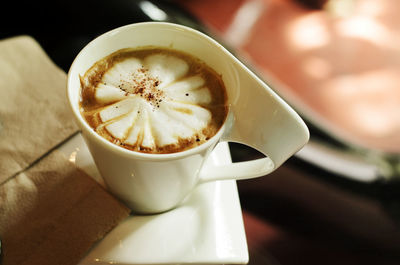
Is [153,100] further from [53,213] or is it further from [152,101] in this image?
[53,213]

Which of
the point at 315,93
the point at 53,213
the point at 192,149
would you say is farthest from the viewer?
the point at 315,93

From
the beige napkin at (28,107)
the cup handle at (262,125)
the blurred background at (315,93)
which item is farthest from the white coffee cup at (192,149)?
the blurred background at (315,93)

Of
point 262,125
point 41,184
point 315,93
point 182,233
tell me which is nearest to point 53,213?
point 41,184

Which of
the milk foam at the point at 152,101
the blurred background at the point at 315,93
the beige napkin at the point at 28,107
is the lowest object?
the blurred background at the point at 315,93

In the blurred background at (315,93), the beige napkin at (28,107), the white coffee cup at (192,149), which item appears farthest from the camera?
the blurred background at (315,93)

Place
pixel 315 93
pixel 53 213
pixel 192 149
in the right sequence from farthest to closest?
1. pixel 315 93
2. pixel 53 213
3. pixel 192 149

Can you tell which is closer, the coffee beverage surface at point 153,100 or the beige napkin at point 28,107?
the coffee beverage surface at point 153,100

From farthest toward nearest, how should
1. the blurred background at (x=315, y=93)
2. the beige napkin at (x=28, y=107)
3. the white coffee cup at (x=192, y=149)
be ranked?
the blurred background at (x=315, y=93)
the beige napkin at (x=28, y=107)
the white coffee cup at (x=192, y=149)

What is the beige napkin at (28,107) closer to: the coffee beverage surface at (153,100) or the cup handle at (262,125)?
the coffee beverage surface at (153,100)
